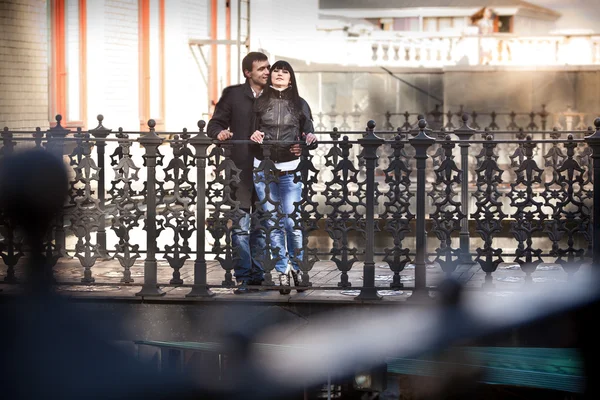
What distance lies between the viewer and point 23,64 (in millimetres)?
13773

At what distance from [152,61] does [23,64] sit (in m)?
3.73

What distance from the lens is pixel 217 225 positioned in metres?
7.68

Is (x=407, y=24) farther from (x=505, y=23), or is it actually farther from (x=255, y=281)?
(x=255, y=281)

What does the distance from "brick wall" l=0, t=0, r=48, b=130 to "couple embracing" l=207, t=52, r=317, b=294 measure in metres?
6.06

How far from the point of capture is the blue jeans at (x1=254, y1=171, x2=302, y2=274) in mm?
7605

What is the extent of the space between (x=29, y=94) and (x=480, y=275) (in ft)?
26.5

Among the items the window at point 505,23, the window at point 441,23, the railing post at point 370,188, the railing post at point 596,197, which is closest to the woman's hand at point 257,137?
the railing post at point 370,188

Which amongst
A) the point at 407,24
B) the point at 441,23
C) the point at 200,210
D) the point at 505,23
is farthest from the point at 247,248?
the point at 505,23

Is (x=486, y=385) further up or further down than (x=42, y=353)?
further down

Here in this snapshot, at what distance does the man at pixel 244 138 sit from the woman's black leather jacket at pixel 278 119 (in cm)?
16

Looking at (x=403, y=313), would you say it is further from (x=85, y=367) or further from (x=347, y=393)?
(x=85, y=367)

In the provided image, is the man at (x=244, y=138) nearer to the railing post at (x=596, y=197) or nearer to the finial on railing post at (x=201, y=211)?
the finial on railing post at (x=201, y=211)

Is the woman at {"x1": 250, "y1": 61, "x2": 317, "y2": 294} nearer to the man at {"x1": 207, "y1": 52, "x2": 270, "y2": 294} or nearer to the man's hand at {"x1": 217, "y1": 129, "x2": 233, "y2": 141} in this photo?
the man at {"x1": 207, "y1": 52, "x2": 270, "y2": 294}

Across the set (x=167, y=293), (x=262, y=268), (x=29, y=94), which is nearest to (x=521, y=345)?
(x=262, y=268)
